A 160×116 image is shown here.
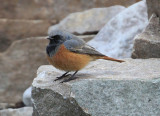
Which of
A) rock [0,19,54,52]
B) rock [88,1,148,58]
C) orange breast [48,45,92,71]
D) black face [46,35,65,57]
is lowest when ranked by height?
rock [0,19,54,52]

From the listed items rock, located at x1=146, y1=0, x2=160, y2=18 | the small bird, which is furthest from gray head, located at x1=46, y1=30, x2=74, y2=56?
rock, located at x1=146, y1=0, x2=160, y2=18

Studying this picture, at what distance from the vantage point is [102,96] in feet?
15.0

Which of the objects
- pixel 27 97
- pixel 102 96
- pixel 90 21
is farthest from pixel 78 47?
pixel 90 21

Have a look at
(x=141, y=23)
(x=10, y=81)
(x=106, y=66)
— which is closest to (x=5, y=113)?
(x=10, y=81)

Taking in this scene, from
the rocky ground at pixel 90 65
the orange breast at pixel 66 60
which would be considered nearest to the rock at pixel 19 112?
the rocky ground at pixel 90 65

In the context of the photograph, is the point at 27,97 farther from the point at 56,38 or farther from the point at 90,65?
the point at 56,38

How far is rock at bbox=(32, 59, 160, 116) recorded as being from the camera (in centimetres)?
454

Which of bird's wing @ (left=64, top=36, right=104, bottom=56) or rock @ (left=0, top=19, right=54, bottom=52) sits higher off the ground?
bird's wing @ (left=64, top=36, right=104, bottom=56)

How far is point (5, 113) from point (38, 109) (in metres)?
2.58

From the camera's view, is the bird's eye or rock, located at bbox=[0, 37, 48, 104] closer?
the bird's eye

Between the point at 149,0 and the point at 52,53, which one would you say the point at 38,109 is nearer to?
the point at 52,53

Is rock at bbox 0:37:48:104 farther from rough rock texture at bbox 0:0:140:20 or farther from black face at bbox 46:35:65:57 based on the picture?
black face at bbox 46:35:65:57

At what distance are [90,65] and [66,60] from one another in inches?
38.1

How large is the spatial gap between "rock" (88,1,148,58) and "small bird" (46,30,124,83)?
1728 millimetres
